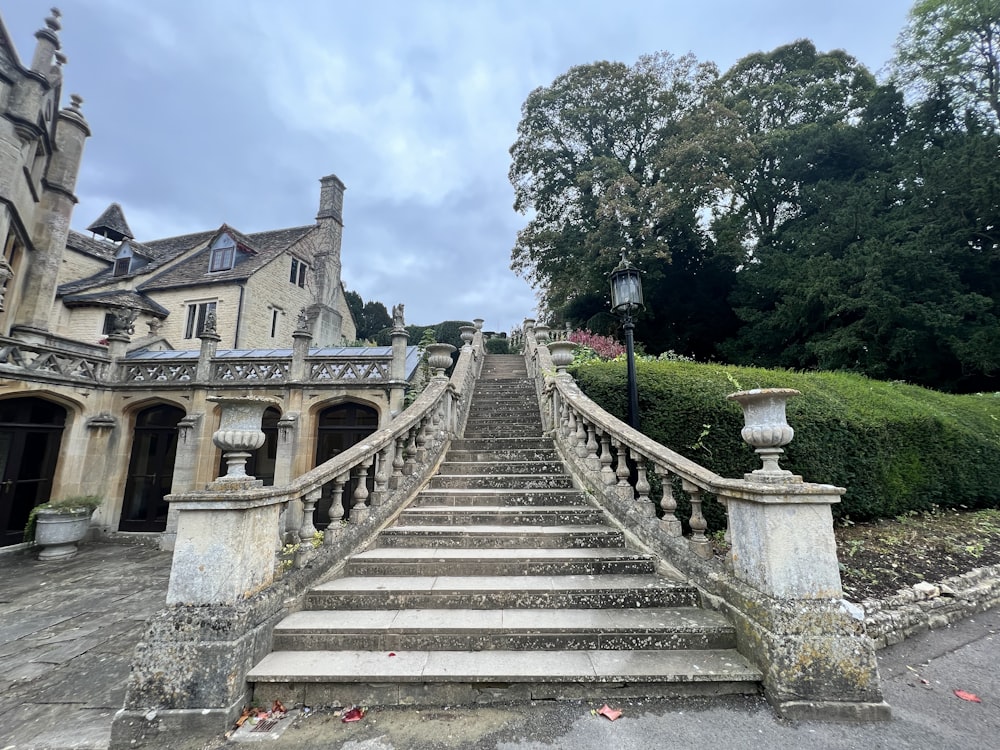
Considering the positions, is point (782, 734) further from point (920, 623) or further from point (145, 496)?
point (145, 496)

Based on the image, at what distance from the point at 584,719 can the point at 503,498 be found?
296 cm

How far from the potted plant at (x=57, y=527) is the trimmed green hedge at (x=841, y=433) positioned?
12.4 meters

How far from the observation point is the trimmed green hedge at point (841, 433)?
5617mm

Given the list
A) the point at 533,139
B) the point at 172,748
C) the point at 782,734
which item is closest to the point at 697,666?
the point at 782,734

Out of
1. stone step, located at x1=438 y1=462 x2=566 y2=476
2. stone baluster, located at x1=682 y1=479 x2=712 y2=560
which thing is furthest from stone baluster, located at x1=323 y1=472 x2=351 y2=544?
stone baluster, located at x1=682 y1=479 x2=712 y2=560

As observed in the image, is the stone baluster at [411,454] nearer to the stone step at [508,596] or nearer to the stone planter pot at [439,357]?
the stone planter pot at [439,357]

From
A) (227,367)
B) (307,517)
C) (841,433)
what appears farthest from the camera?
(227,367)

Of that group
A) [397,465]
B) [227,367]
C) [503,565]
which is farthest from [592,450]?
[227,367]

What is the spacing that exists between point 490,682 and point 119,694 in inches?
120

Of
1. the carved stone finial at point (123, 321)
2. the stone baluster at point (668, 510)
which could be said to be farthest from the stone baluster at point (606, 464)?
the carved stone finial at point (123, 321)

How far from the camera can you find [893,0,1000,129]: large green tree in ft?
45.5

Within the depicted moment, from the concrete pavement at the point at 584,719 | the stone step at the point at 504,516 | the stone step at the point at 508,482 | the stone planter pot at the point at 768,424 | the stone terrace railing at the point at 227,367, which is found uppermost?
the stone terrace railing at the point at 227,367

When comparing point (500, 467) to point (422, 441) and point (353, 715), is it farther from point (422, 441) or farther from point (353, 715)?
point (353, 715)

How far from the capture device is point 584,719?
253 centimetres
